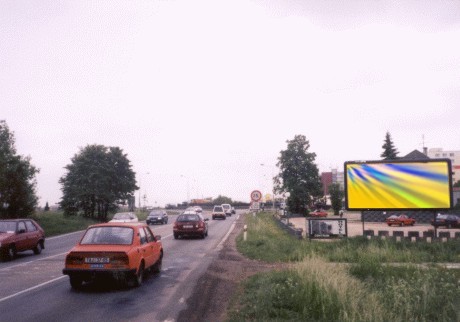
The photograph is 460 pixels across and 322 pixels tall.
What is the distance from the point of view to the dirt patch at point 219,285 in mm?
8313

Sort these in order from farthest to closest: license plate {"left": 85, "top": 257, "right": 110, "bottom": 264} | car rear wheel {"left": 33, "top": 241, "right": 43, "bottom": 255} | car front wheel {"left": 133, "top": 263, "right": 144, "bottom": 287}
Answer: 1. car rear wheel {"left": 33, "top": 241, "right": 43, "bottom": 255}
2. car front wheel {"left": 133, "top": 263, "right": 144, "bottom": 287}
3. license plate {"left": 85, "top": 257, "right": 110, "bottom": 264}

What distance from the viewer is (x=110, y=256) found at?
34.4 ft

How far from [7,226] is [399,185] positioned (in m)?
17.6

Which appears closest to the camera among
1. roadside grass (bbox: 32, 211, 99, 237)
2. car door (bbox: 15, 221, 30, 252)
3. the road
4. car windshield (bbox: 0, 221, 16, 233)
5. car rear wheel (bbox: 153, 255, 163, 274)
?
the road

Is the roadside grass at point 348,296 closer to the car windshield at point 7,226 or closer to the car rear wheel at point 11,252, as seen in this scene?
the car rear wheel at point 11,252

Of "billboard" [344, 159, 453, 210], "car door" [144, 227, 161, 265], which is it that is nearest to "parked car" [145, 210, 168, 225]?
"billboard" [344, 159, 453, 210]

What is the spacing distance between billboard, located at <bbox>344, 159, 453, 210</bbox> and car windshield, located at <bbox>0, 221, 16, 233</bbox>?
1512 centimetres

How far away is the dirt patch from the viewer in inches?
327

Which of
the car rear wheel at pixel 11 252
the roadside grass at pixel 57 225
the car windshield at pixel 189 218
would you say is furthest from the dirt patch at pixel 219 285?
the roadside grass at pixel 57 225

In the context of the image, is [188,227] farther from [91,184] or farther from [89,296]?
[91,184]

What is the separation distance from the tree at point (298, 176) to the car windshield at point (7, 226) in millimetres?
67039

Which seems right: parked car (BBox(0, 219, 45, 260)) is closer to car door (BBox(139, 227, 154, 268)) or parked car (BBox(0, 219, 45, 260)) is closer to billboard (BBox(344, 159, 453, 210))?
car door (BBox(139, 227, 154, 268))

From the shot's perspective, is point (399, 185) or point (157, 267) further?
point (399, 185)

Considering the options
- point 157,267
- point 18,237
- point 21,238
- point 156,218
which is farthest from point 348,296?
point 156,218
